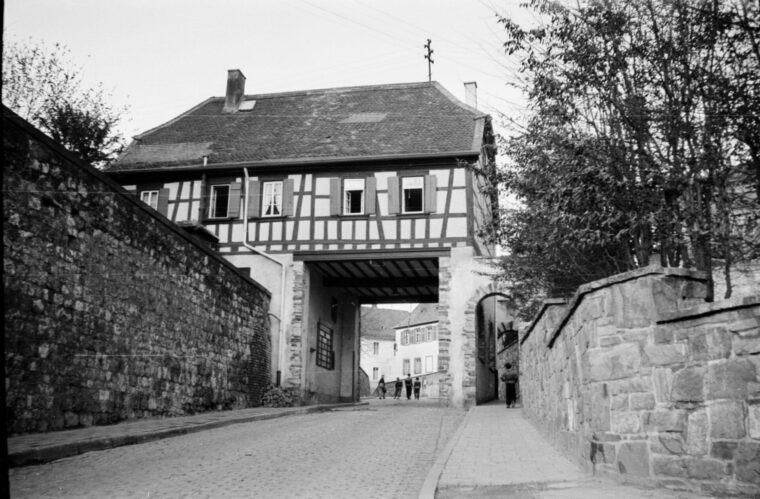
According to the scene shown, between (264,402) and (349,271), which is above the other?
(349,271)

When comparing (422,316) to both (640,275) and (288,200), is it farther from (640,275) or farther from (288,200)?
(640,275)

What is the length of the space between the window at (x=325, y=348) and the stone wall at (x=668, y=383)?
16746 millimetres

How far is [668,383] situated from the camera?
5516 millimetres

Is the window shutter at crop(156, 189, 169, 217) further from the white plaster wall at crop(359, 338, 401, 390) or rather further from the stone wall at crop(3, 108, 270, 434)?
the white plaster wall at crop(359, 338, 401, 390)

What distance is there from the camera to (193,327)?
14.4 meters

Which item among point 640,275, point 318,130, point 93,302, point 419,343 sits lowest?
point 640,275

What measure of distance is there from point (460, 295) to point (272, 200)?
259 inches

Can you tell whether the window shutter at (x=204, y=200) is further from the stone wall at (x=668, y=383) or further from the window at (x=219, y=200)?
the stone wall at (x=668, y=383)

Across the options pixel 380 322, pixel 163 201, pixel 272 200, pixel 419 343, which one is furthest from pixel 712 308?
pixel 380 322

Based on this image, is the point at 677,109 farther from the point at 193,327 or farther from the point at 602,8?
the point at 193,327

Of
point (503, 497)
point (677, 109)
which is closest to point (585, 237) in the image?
point (677, 109)

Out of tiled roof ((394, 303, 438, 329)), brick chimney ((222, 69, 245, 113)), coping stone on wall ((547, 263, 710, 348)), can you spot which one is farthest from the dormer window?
tiled roof ((394, 303, 438, 329))

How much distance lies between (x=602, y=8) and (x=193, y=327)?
10030 millimetres

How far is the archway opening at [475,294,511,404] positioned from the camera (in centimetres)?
2378
